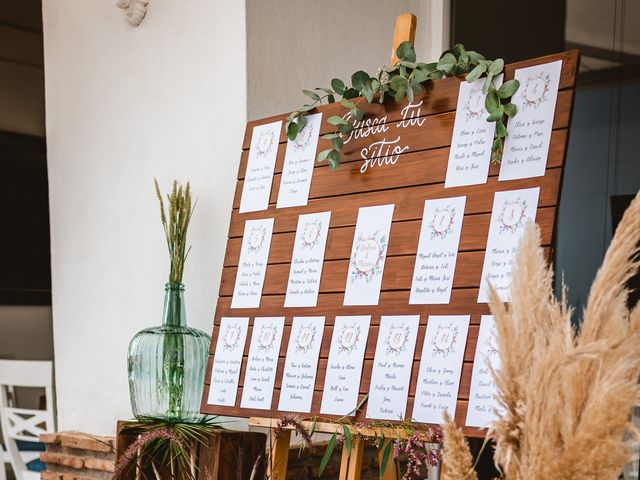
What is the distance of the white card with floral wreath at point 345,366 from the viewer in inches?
68.1

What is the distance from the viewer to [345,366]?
1762 millimetres

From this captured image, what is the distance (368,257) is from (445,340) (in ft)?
0.91

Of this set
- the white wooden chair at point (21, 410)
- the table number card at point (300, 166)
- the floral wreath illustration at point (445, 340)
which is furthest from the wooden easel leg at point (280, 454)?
the white wooden chair at point (21, 410)

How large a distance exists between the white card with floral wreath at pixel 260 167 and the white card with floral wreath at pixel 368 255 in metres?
0.33

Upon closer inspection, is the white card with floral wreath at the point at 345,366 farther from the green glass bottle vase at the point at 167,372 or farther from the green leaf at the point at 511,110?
the green glass bottle vase at the point at 167,372

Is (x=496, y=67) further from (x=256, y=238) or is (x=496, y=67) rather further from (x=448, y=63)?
(x=256, y=238)

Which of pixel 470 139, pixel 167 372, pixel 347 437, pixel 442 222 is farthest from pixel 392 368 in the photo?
pixel 167 372

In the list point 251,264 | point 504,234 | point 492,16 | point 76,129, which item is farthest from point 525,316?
point 76,129

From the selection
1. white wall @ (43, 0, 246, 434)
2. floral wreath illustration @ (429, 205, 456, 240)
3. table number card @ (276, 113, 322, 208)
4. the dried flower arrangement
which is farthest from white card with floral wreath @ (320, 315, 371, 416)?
white wall @ (43, 0, 246, 434)

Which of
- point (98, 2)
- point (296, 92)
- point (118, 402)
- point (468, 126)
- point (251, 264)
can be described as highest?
point (98, 2)

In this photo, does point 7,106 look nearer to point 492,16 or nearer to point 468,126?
point 492,16

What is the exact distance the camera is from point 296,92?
2.62 meters

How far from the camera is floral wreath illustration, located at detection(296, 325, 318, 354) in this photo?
1848 millimetres

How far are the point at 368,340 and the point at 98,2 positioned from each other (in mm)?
1916
